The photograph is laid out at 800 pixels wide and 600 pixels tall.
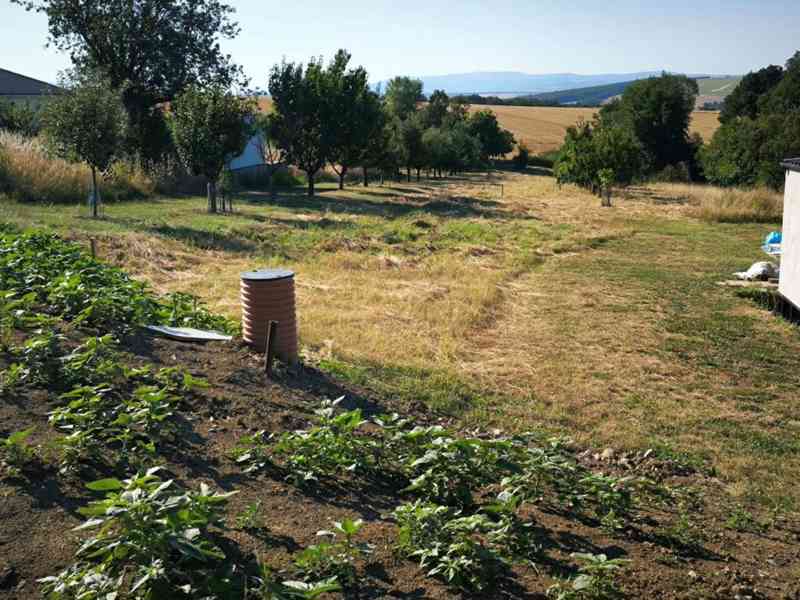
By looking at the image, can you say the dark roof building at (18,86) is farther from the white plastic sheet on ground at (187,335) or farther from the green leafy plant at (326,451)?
the green leafy plant at (326,451)

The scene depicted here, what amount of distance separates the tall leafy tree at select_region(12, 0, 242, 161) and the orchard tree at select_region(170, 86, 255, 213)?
773cm

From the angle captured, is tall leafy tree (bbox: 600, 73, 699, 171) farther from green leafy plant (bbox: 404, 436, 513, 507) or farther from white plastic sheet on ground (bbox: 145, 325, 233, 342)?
green leafy plant (bbox: 404, 436, 513, 507)

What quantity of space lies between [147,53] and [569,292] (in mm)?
23804

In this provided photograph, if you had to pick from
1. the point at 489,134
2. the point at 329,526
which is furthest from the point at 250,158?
the point at 329,526

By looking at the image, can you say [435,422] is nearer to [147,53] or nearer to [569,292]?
[569,292]

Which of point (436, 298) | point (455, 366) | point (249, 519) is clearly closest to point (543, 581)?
point (249, 519)

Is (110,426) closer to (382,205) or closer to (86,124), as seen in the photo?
(86,124)

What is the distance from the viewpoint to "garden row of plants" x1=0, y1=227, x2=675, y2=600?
3.00 m

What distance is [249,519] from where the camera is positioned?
148 inches

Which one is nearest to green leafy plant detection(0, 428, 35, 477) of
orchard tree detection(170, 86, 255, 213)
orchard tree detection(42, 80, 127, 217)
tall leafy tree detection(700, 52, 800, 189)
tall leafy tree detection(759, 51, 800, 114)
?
orchard tree detection(42, 80, 127, 217)

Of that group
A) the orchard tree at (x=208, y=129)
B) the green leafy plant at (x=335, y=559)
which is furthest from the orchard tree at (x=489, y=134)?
the green leafy plant at (x=335, y=559)

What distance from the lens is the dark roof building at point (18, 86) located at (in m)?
38.2

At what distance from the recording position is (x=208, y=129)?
2227 centimetres

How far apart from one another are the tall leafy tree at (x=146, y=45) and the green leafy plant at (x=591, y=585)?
2935 centimetres
